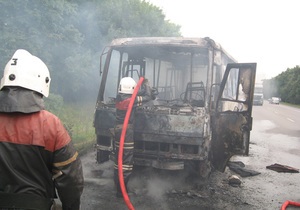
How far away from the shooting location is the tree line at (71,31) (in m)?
7.79

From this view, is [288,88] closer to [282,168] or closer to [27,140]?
[282,168]

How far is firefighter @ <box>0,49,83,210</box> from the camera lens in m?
1.69

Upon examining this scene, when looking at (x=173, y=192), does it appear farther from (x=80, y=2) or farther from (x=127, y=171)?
(x=80, y=2)

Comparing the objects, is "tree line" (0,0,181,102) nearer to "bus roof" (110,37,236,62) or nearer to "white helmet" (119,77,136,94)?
"bus roof" (110,37,236,62)

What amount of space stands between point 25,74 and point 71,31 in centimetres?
863

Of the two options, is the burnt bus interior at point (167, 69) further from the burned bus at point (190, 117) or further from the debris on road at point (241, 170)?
the debris on road at point (241, 170)

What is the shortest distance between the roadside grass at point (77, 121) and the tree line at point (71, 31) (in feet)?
3.27

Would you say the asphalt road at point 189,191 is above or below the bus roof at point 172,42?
below

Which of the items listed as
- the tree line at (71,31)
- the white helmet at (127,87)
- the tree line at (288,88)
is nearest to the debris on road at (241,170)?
the white helmet at (127,87)

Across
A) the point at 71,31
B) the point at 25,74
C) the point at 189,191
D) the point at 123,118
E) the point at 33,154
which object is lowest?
the point at 189,191

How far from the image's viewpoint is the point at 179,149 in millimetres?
5023

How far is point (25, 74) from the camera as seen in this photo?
1.74m

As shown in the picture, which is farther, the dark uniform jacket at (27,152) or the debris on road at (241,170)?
the debris on road at (241,170)

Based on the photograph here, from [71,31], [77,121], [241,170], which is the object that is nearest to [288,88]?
[77,121]
